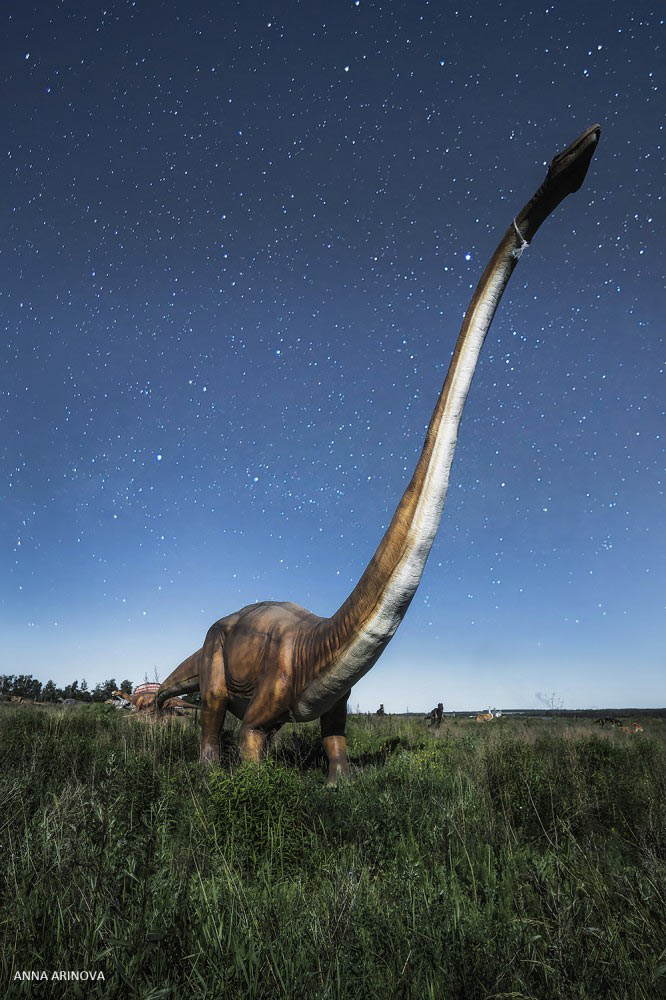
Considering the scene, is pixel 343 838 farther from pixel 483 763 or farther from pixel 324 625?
pixel 483 763

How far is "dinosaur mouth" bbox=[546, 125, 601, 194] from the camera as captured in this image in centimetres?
327

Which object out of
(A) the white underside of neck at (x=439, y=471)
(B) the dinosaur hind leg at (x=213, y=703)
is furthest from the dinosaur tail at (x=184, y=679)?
(A) the white underside of neck at (x=439, y=471)

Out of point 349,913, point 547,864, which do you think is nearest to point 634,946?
point 547,864

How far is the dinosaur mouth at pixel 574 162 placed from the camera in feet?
10.7

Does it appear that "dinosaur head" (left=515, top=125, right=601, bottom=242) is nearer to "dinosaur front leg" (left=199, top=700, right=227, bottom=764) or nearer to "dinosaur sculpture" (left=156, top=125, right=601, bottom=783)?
"dinosaur sculpture" (left=156, top=125, right=601, bottom=783)

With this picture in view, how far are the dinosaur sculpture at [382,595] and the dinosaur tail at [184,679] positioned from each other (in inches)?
100

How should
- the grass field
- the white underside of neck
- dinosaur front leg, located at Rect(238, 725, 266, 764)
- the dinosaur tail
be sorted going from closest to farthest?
1. the grass field
2. the white underside of neck
3. dinosaur front leg, located at Rect(238, 725, 266, 764)
4. the dinosaur tail

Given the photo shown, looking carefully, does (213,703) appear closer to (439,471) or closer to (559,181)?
(439,471)

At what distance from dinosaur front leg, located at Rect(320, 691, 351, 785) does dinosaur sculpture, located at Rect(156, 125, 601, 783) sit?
10mm

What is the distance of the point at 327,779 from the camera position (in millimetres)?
5977

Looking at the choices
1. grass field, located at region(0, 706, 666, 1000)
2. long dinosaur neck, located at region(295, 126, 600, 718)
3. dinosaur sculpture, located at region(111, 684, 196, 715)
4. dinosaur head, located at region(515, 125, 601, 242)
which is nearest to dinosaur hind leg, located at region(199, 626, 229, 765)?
grass field, located at region(0, 706, 666, 1000)

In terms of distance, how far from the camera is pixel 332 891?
2141 millimetres

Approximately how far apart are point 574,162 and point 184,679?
7755mm

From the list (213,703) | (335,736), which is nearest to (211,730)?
(213,703)
